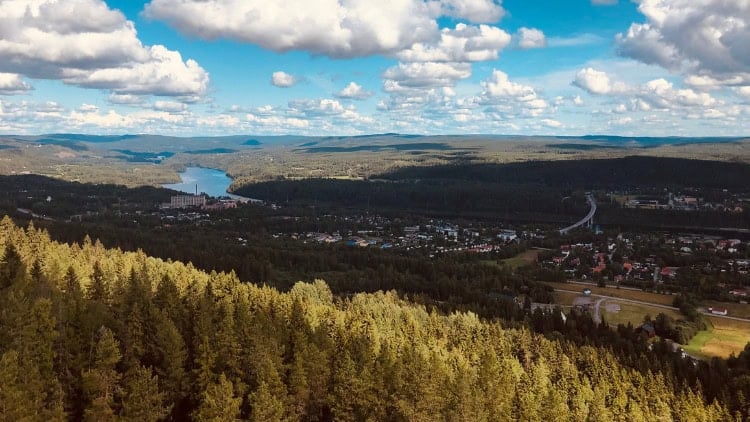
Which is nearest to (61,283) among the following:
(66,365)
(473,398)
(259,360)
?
(66,365)

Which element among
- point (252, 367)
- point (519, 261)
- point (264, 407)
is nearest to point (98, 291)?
point (252, 367)

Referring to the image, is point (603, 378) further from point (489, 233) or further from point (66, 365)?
point (489, 233)

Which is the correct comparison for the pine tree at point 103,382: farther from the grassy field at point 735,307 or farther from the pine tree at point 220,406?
the grassy field at point 735,307

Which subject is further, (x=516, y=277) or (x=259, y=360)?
(x=516, y=277)

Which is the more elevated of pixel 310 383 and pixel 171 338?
pixel 171 338

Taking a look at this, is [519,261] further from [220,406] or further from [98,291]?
[220,406]

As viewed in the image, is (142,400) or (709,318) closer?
(142,400)

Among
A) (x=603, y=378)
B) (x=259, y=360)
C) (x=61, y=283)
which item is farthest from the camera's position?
(x=603, y=378)

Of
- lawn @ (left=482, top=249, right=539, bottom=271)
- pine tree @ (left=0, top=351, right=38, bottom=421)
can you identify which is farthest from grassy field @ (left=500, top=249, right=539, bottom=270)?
pine tree @ (left=0, top=351, right=38, bottom=421)
